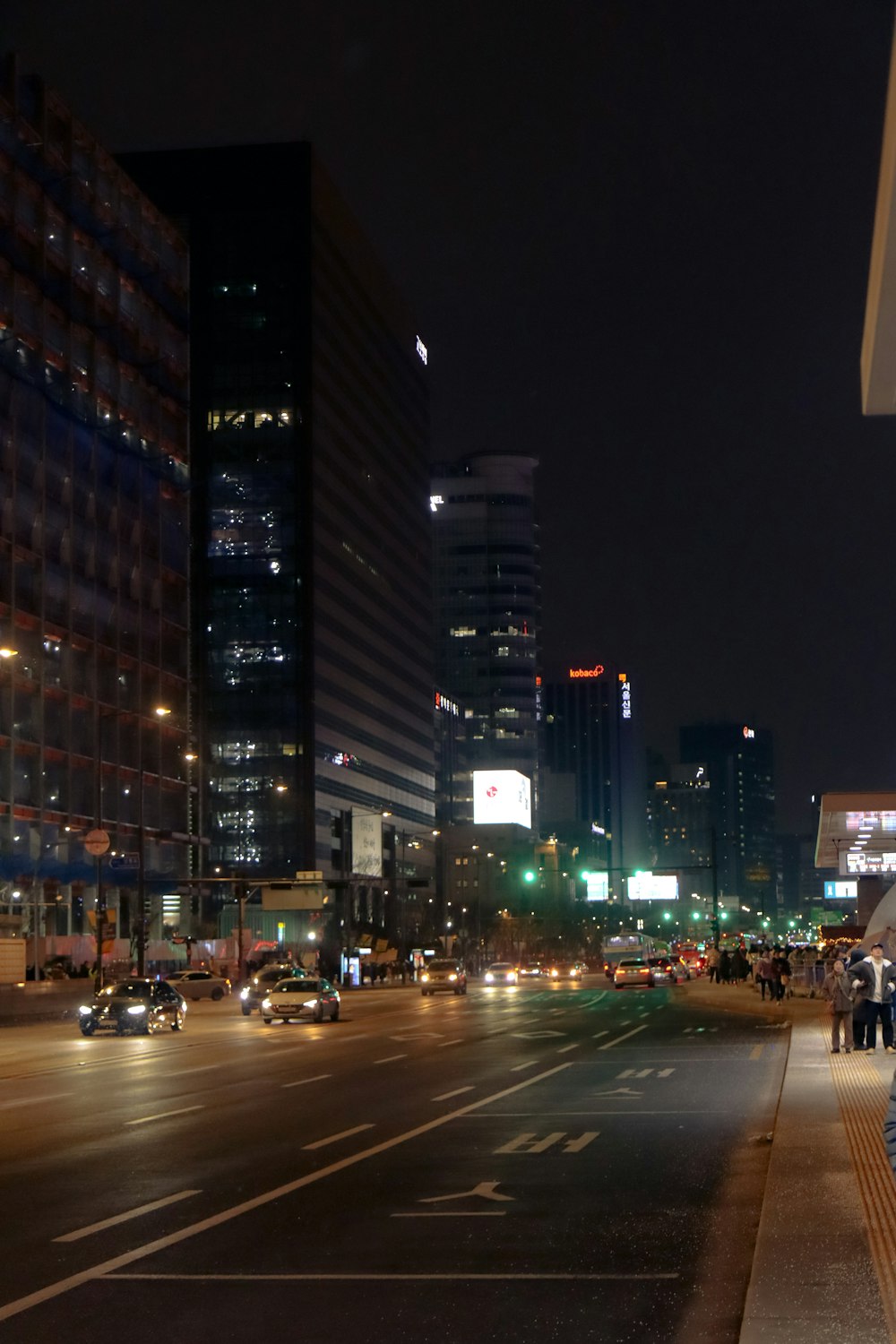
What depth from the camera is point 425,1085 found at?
24859 mm

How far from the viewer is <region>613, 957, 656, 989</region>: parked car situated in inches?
3110

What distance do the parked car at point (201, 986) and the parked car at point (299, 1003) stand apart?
24.1m

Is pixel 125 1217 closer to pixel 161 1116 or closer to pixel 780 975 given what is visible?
Result: pixel 161 1116

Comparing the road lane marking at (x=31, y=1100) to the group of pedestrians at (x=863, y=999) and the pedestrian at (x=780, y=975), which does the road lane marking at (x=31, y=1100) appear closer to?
the group of pedestrians at (x=863, y=999)

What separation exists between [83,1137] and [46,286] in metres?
69.1

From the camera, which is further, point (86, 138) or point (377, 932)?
point (377, 932)

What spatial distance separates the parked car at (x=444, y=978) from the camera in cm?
7631

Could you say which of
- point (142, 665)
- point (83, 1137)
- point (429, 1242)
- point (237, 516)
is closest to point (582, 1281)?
point (429, 1242)

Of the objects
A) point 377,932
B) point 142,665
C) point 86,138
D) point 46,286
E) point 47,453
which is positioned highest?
point 86,138

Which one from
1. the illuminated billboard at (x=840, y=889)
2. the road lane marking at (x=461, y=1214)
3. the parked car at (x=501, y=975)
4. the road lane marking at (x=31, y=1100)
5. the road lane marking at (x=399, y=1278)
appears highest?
the illuminated billboard at (x=840, y=889)

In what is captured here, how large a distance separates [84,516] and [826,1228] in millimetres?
77770

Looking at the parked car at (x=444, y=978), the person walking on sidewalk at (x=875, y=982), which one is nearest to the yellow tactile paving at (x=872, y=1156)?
the person walking on sidewalk at (x=875, y=982)

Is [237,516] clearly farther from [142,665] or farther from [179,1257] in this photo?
[179,1257]

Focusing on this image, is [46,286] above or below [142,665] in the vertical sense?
above
